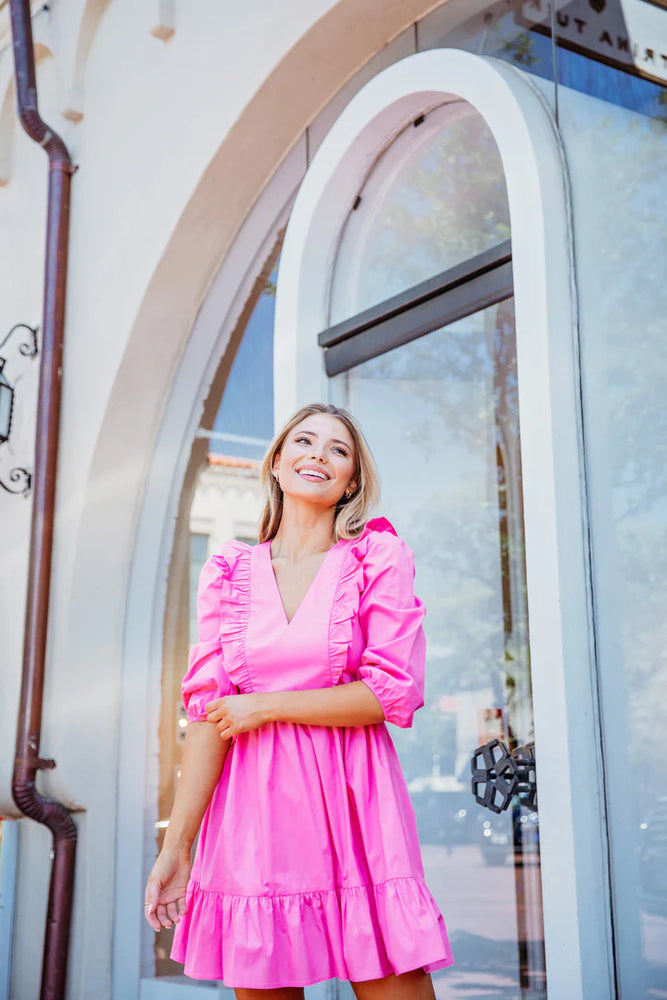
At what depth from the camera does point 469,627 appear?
11.5 ft

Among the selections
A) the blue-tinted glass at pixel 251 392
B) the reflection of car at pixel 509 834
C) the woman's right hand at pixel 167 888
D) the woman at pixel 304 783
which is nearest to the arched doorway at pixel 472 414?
the reflection of car at pixel 509 834

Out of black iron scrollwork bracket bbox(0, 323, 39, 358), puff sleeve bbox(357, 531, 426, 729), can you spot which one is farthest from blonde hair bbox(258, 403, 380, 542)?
black iron scrollwork bracket bbox(0, 323, 39, 358)

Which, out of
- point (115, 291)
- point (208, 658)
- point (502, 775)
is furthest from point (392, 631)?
point (115, 291)

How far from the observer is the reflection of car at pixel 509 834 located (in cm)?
314

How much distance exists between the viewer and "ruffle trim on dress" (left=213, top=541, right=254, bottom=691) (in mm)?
2098

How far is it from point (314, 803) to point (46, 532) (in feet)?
9.77

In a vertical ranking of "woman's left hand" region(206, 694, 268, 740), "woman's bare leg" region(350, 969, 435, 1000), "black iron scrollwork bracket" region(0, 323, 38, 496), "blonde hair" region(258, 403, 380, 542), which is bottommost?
"woman's bare leg" region(350, 969, 435, 1000)

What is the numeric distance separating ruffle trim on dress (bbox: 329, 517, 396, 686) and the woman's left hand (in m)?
0.16

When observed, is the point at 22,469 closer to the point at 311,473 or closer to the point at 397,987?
the point at 311,473

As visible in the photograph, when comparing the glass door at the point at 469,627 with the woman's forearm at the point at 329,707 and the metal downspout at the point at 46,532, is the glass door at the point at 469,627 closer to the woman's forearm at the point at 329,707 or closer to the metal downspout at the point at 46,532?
the woman's forearm at the point at 329,707

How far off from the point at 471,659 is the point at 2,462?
9.14 ft

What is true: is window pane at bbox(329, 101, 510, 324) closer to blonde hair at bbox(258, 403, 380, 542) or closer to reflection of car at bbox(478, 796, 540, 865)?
blonde hair at bbox(258, 403, 380, 542)

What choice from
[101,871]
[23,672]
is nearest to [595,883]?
[101,871]

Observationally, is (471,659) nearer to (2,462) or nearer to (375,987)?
(375,987)
